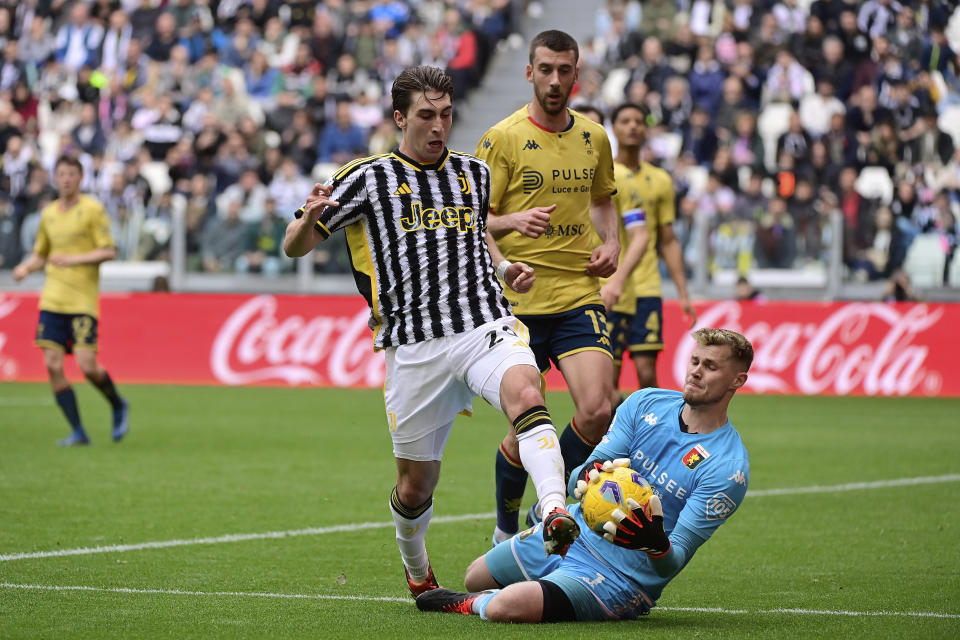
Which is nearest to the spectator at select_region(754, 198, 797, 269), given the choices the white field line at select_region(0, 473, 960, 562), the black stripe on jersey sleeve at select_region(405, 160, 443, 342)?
the white field line at select_region(0, 473, 960, 562)

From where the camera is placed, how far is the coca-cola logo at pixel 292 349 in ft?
65.2

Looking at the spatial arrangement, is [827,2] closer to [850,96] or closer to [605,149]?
[850,96]

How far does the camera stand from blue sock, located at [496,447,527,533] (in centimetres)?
751

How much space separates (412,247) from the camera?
6289 mm

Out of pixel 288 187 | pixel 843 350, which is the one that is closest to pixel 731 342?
pixel 843 350

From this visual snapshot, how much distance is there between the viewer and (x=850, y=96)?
75.5ft

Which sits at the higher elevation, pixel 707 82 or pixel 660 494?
pixel 707 82

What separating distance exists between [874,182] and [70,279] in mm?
12975

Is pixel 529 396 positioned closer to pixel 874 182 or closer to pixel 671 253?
pixel 671 253

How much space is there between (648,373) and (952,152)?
12096mm

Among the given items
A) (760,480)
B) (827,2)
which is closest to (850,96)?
(827,2)

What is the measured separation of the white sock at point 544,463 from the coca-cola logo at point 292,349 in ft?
45.5

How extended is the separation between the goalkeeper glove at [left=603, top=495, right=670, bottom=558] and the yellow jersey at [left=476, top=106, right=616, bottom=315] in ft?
8.32

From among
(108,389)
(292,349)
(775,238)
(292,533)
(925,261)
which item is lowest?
(292,349)
